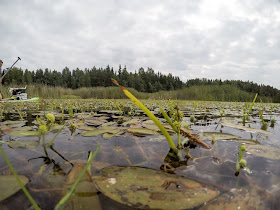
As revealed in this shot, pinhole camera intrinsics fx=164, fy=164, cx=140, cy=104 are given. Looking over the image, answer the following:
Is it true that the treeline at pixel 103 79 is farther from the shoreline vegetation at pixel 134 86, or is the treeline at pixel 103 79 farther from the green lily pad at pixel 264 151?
the green lily pad at pixel 264 151

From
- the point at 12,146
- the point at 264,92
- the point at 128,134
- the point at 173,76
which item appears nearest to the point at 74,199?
the point at 12,146

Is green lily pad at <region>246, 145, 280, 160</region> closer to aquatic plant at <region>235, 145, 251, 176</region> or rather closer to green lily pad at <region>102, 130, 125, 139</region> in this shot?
aquatic plant at <region>235, 145, 251, 176</region>

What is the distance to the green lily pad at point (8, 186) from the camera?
0.46 metres

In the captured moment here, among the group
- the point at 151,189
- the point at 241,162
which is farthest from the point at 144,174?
the point at 241,162

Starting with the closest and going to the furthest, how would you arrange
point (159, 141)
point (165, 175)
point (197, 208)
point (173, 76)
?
1. point (197, 208)
2. point (165, 175)
3. point (159, 141)
4. point (173, 76)

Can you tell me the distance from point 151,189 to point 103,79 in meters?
33.9

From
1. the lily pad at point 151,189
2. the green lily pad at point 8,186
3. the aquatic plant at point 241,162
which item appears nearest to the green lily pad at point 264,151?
the aquatic plant at point 241,162

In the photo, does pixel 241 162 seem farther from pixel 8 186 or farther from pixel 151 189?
pixel 8 186

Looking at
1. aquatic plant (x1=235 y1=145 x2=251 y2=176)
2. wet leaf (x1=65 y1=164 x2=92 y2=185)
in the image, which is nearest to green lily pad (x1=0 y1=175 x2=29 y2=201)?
wet leaf (x1=65 y1=164 x2=92 y2=185)

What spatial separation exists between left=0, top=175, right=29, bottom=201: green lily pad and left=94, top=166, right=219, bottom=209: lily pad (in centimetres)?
23

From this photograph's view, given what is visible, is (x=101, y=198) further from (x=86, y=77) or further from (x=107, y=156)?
(x=86, y=77)

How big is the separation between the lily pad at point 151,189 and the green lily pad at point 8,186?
23 cm

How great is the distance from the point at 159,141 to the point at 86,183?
594 millimetres

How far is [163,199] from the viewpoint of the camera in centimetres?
45
